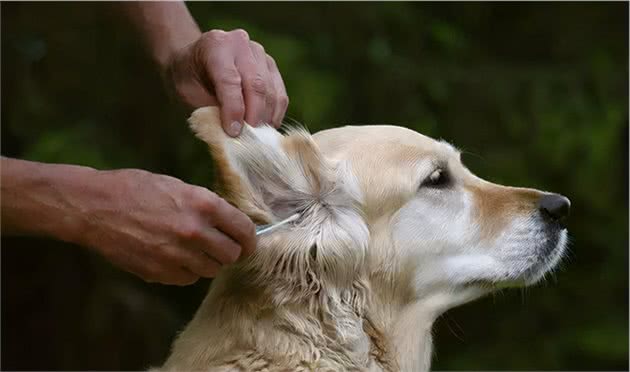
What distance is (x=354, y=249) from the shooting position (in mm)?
3223

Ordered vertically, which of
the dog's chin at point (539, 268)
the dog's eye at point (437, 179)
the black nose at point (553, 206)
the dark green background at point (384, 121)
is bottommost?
the dark green background at point (384, 121)

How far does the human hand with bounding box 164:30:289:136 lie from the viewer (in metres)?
3.18

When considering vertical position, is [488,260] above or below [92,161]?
above

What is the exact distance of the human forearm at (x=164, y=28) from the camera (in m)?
3.88

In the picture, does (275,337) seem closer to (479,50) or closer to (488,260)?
(488,260)

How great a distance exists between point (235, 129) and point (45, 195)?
22.7 inches

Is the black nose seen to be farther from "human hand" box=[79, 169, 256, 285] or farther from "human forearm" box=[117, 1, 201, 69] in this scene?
"human forearm" box=[117, 1, 201, 69]

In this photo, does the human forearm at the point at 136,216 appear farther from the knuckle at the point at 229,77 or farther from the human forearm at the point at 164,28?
the human forearm at the point at 164,28

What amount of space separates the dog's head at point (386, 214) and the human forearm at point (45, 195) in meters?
0.41

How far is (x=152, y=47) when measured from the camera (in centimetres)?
399

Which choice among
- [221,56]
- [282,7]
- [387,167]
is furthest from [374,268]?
[282,7]

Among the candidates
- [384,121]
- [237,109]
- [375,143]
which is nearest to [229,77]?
[237,109]

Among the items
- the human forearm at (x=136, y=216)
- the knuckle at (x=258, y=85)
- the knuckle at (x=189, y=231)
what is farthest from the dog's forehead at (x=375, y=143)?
the knuckle at (x=189, y=231)

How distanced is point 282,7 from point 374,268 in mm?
3343
